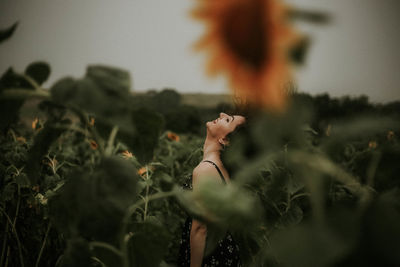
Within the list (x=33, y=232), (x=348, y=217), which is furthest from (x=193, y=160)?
(x=348, y=217)

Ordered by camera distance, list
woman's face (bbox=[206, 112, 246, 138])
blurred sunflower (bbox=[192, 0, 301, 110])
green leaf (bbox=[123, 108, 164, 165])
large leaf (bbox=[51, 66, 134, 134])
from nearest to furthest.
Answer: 1. blurred sunflower (bbox=[192, 0, 301, 110])
2. large leaf (bbox=[51, 66, 134, 134])
3. green leaf (bbox=[123, 108, 164, 165])
4. woman's face (bbox=[206, 112, 246, 138])

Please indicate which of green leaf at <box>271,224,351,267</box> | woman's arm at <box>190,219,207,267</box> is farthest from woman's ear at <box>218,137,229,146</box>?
green leaf at <box>271,224,351,267</box>

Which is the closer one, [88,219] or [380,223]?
[380,223]

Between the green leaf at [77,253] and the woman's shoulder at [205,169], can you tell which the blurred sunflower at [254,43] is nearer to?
the green leaf at [77,253]

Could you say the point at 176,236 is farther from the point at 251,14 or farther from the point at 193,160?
the point at 251,14

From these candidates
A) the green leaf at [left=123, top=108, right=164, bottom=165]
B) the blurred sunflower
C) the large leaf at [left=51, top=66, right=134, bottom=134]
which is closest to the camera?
the blurred sunflower

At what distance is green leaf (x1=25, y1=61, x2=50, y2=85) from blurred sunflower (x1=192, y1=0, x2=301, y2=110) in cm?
47

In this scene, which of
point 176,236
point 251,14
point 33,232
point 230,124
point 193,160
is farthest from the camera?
point 176,236

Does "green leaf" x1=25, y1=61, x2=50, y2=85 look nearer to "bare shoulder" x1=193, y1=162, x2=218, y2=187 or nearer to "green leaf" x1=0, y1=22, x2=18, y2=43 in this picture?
"green leaf" x1=0, y1=22, x2=18, y2=43

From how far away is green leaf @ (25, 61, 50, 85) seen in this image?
0.76 metres

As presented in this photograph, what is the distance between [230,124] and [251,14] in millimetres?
1476

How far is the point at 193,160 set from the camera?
2555mm

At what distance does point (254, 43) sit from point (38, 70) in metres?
0.54

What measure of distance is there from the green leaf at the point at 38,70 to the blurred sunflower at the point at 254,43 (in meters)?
0.47
